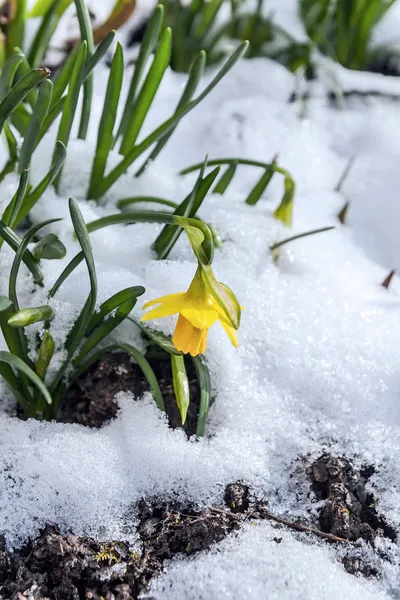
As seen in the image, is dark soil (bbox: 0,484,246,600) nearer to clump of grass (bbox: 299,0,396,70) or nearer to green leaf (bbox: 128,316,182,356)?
green leaf (bbox: 128,316,182,356)

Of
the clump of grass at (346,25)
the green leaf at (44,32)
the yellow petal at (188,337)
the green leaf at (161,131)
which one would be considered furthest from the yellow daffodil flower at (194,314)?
the clump of grass at (346,25)

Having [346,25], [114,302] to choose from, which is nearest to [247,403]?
[114,302]

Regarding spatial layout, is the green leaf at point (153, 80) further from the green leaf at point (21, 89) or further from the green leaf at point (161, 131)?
the green leaf at point (21, 89)

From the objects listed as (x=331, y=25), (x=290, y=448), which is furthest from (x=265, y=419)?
(x=331, y=25)

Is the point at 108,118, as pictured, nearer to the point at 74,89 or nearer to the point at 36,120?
the point at 74,89

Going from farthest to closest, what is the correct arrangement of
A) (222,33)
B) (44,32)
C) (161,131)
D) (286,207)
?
(222,33), (44,32), (286,207), (161,131)

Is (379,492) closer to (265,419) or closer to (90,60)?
(265,419)

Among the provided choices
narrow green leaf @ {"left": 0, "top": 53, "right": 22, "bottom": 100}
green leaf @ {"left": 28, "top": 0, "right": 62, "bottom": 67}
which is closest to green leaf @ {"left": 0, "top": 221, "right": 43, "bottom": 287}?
narrow green leaf @ {"left": 0, "top": 53, "right": 22, "bottom": 100}
